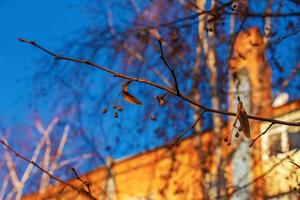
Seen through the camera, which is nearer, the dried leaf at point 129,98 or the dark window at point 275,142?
the dried leaf at point 129,98

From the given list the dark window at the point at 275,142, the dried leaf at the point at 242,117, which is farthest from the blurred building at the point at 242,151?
the dried leaf at the point at 242,117

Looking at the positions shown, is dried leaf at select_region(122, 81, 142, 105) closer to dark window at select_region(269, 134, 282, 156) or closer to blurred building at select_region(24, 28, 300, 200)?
blurred building at select_region(24, 28, 300, 200)

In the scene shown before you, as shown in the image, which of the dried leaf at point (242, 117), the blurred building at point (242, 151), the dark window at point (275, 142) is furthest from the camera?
the dark window at point (275, 142)

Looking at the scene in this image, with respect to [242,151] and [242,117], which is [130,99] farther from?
[242,151]

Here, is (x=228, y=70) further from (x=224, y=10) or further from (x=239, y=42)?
(x=224, y=10)

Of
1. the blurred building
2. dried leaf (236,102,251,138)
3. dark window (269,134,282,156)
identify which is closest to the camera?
dried leaf (236,102,251,138)

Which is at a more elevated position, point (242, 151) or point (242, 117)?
point (242, 151)

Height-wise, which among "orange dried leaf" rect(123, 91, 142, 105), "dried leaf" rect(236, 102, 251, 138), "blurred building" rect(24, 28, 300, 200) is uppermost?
"blurred building" rect(24, 28, 300, 200)

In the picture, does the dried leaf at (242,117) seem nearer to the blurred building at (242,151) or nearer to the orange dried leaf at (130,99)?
the orange dried leaf at (130,99)

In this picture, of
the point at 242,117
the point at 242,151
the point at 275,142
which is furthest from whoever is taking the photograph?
the point at 275,142

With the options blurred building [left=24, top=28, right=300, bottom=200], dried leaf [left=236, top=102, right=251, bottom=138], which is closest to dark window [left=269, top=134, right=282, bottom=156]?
blurred building [left=24, top=28, right=300, bottom=200]

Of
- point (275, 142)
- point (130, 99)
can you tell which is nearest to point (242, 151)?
point (275, 142)

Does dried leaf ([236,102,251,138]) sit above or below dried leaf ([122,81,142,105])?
below

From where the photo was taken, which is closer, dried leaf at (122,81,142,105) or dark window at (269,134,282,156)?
dried leaf at (122,81,142,105)
